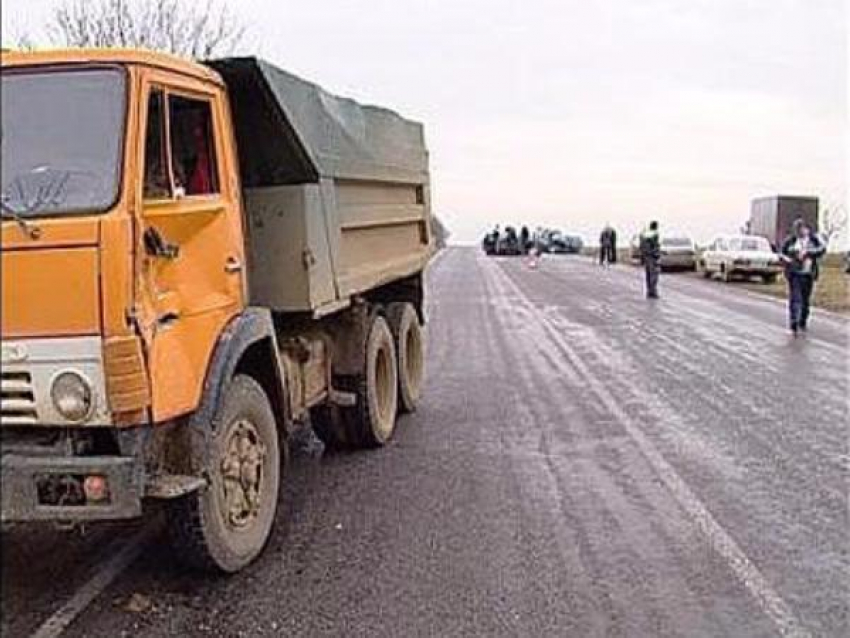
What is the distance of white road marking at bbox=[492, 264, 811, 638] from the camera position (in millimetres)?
5137

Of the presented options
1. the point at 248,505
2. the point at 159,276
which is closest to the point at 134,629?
the point at 248,505

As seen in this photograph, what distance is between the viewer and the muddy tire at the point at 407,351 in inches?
402

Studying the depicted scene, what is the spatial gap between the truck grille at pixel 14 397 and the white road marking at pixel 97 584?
3.07 meters

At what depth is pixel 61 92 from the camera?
11.0 ft

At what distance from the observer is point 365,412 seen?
28.7 feet

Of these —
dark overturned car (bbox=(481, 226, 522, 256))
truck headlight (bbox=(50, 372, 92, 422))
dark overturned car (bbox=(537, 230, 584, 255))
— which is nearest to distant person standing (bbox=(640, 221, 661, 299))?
truck headlight (bbox=(50, 372, 92, 422))

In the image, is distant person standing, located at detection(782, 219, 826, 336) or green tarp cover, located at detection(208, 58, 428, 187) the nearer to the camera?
green tarp cover, located at detection(208, 58, 428, 187)

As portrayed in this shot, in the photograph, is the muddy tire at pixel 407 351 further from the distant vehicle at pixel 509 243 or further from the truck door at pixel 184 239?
the distant vehicle at pixel 509 243

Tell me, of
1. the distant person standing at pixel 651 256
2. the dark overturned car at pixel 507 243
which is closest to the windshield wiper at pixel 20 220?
the distant person standing at pixel 651 256

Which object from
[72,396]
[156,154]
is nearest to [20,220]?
[72,396]

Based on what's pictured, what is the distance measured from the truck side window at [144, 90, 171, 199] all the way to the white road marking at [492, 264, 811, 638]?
320 centimetres

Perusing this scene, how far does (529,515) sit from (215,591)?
216cm

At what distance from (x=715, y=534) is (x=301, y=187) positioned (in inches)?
120

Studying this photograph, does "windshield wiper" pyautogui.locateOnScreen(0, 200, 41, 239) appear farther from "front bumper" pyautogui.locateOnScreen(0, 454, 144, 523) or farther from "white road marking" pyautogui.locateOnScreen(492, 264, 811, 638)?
"white road marking" pyautogui.locateOnScreen(492, 264, 811, 638)
